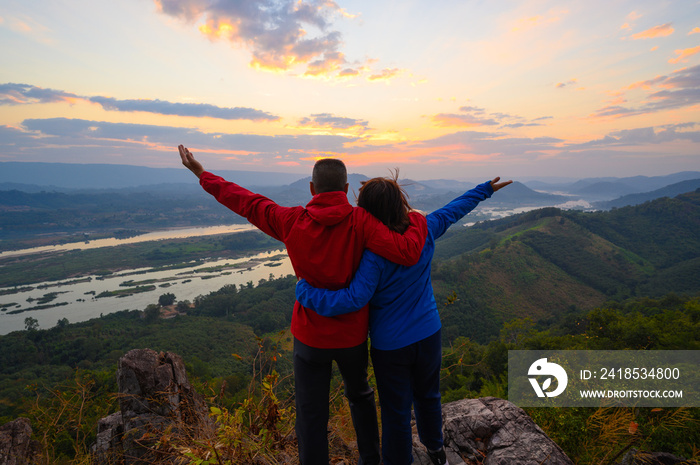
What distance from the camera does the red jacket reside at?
1.73 metres

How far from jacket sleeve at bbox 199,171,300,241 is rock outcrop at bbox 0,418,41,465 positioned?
4024mm

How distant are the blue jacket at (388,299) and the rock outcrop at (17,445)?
430 centimetres

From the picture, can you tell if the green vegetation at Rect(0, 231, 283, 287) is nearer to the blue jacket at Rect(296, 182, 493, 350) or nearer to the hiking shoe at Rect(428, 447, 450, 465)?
the hiking shoe at Rect(428, 447, 450, 465)

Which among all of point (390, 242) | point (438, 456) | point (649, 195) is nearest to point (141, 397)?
point (438, 456)

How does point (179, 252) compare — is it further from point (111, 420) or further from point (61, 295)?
point (111, 420)

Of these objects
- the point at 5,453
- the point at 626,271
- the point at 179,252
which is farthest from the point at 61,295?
the point at 626,271

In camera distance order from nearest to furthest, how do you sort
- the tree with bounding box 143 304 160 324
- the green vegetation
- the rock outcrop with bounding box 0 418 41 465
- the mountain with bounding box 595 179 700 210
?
1. the rock outcrop with bounding box 0 418 41 465
2. the tree with bounding box 143 304 160 324
3. the green vegetation
4. the mountain with bounding box 595 179 700 210

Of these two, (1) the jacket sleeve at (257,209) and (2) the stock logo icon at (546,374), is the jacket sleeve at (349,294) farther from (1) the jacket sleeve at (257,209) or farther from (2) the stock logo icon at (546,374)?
(2) the stock logo icon at (546,374)

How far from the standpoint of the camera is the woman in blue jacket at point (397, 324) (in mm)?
1852

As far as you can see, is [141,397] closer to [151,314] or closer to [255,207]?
[255,207]

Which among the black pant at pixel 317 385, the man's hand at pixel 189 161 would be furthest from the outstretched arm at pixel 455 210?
the man's hand at pixel 189 161

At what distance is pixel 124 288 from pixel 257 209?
208ft

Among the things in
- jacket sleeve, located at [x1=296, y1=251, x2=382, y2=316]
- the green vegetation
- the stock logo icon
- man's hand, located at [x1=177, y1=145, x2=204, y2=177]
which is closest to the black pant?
jacket sleeve, located at [x1=296, y1=251, x2=382, y2=316]

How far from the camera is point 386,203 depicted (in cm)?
185
